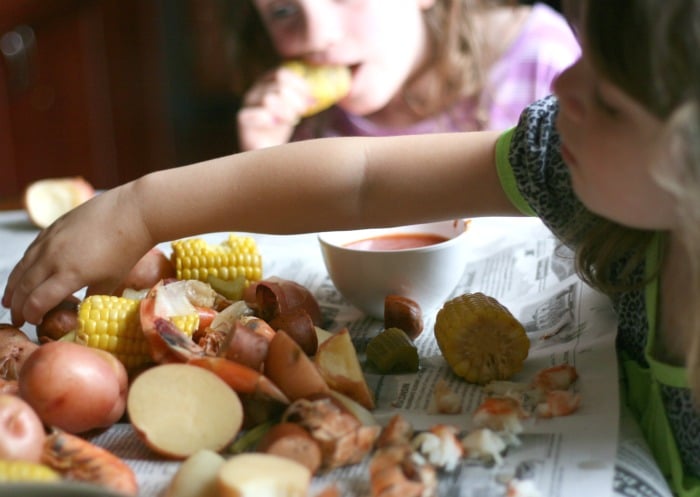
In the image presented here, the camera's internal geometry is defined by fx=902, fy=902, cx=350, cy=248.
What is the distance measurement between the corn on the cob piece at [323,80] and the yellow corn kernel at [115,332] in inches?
27.5

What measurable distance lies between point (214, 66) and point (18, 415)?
1.87 m

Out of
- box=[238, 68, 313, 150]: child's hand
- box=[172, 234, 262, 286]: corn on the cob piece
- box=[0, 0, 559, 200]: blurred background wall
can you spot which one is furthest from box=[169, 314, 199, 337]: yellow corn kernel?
box=[0, 0, 559, 200]: blurred background wall

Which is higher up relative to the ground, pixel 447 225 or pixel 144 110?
pixel 447 225

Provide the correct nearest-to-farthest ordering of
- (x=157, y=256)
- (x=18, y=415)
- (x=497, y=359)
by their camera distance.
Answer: (x=18, y=415)
(x=497, y=359)
(x=157, y=256)

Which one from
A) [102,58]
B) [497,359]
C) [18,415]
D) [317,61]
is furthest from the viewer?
[102,58]

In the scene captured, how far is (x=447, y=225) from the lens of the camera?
32.5 inches

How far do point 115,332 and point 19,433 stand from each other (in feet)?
0.52

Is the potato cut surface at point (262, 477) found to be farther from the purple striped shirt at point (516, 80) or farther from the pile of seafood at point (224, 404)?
the purple striped shirt at point (516, 80)

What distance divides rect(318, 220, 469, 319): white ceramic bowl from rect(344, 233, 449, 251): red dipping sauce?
3 cm

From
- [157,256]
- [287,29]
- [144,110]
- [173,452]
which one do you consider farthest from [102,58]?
[173,452]

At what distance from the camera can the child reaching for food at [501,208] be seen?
20.5 inches

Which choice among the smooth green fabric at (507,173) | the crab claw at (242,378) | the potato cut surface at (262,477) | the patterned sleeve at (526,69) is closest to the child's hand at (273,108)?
the patterned sleeve at (526,69)

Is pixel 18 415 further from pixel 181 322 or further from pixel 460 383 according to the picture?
pixel 460 383

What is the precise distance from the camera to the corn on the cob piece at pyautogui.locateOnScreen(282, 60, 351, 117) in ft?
4.25
